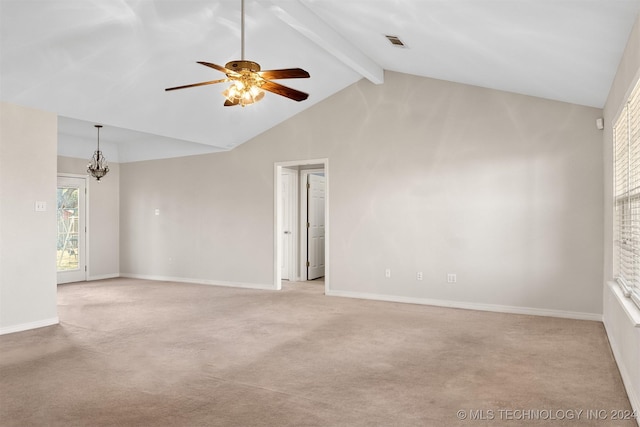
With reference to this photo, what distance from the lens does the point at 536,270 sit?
543 cm

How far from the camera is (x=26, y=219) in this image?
16.3 ft

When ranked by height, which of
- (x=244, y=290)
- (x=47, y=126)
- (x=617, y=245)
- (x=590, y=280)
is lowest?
(x=244, y=290)

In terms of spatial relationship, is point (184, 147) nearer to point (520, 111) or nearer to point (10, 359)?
point (10, 359)

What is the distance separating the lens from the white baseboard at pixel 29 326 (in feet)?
15.6

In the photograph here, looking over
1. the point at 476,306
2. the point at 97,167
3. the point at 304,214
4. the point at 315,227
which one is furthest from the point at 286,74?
the point at 97,167

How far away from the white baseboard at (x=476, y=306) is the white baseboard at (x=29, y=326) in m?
3.68

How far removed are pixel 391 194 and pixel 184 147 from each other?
13.7 feet

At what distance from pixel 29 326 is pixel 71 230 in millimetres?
4016

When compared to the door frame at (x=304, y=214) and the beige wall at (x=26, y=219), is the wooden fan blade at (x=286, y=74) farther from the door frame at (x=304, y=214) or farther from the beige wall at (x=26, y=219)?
the door frame at (x=304, y=214)

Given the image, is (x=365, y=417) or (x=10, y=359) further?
(x=10, y=359)

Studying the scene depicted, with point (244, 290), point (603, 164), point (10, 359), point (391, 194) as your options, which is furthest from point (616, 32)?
point (244, 290)

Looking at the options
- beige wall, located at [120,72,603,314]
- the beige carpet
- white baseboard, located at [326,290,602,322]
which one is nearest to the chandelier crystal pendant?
beige wall, located at [120,72,603,314]

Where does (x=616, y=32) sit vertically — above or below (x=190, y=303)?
above

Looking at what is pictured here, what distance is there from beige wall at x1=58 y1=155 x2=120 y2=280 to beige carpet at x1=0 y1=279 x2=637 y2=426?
322 centimetres
